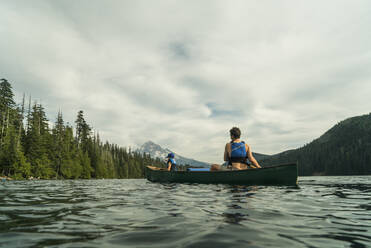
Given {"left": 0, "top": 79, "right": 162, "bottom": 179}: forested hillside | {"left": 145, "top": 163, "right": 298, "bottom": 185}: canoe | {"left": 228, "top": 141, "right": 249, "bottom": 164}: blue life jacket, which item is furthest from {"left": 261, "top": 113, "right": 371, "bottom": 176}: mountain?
{"left": 228, "top": 141, "right": 249, "bottom": 164}: blue life jacket

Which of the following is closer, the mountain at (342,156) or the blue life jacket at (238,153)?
the blue life jacket at (238,153)

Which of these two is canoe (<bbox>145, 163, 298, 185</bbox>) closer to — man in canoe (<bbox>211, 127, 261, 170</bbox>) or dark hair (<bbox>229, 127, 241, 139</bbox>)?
man in canoe (<bbox>211, 127, 261, 170</bbox>)

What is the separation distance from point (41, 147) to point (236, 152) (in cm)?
4968

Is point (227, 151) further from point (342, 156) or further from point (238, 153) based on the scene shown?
→ point (342, 156)

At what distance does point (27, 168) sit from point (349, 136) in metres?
182

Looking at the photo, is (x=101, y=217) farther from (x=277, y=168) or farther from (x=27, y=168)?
(x=27, y=168)

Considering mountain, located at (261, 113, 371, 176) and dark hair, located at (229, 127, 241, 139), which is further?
mountain, located at (261, 113, 371, 176)

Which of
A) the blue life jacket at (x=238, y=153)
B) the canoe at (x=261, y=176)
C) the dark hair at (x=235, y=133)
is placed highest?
the dark hair at (x=235, y=133)

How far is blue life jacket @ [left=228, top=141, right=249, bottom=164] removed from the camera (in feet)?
33.1

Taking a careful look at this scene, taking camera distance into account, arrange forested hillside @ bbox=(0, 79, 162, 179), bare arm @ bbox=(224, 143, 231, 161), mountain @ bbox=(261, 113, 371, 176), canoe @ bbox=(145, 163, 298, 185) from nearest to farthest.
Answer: canoe @ bbox=(145, 163, 298, 185) → bare arm @ bbox=(224, 143, 231, 161) → forested hillside @ bbox=(0, 79, 162, 179) → mountain @ bbox=(261, 113, 371, 176)

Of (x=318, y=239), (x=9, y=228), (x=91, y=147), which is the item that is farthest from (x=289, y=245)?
(x=91, y=147)

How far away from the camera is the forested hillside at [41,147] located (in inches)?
1547

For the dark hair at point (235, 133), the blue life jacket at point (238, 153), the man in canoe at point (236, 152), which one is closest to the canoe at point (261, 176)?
the man in canoe at point (236, 152)

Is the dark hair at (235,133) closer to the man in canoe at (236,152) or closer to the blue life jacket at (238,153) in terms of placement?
the man in canoe at (236,152)
